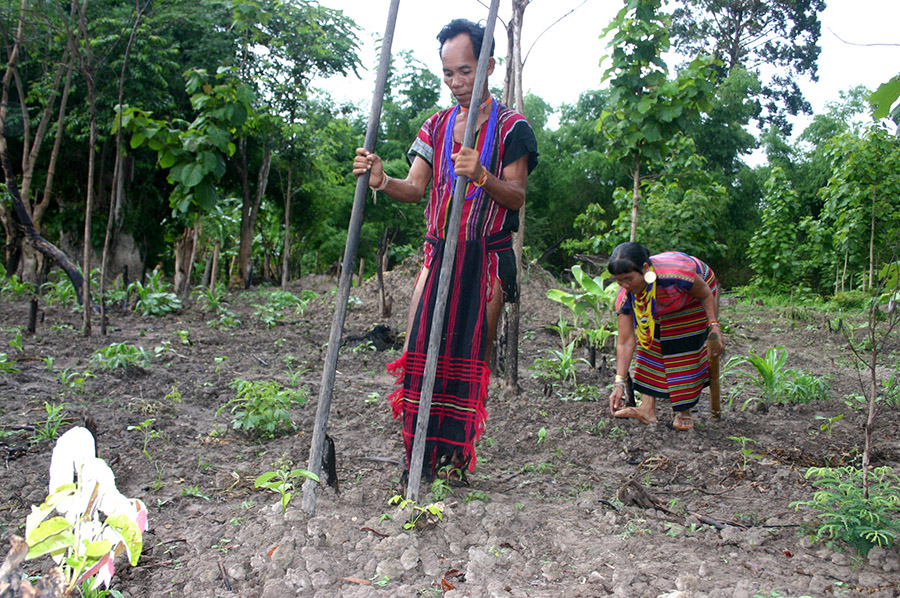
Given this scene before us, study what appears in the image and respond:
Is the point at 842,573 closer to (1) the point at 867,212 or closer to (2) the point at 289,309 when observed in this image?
(2) the point at 289,309

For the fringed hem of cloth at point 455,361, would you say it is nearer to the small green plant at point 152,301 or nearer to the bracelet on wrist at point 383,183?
the bracelet on wrist at point 383,183

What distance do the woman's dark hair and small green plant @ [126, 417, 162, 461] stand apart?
2461 millimetres

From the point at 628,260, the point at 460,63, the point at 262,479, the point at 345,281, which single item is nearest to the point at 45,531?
the point at 262,479

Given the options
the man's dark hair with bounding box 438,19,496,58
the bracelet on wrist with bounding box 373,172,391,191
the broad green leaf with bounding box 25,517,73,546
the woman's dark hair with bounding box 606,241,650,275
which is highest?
the man's dark hair with bounding box 438,19,496,58

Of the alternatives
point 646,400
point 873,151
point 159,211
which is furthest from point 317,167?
point 646,400

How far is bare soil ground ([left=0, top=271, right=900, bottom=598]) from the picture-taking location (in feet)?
6.06

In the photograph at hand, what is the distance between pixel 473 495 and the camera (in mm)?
2463

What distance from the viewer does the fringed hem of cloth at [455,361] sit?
2.49 meters

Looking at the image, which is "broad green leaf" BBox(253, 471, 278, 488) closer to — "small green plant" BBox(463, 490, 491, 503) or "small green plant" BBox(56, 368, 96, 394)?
"small green plant" BBox(463, 490, 491, 503)

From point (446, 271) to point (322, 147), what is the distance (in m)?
12.3

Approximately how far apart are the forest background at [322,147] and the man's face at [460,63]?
8.21 ft

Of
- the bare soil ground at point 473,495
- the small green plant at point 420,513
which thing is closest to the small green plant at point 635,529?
the bare soil ground at point 473,495

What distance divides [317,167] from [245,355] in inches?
377

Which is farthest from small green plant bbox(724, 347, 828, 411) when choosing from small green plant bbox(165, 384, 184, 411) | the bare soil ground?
small green plant bbox(165, 384, 184, 411)
